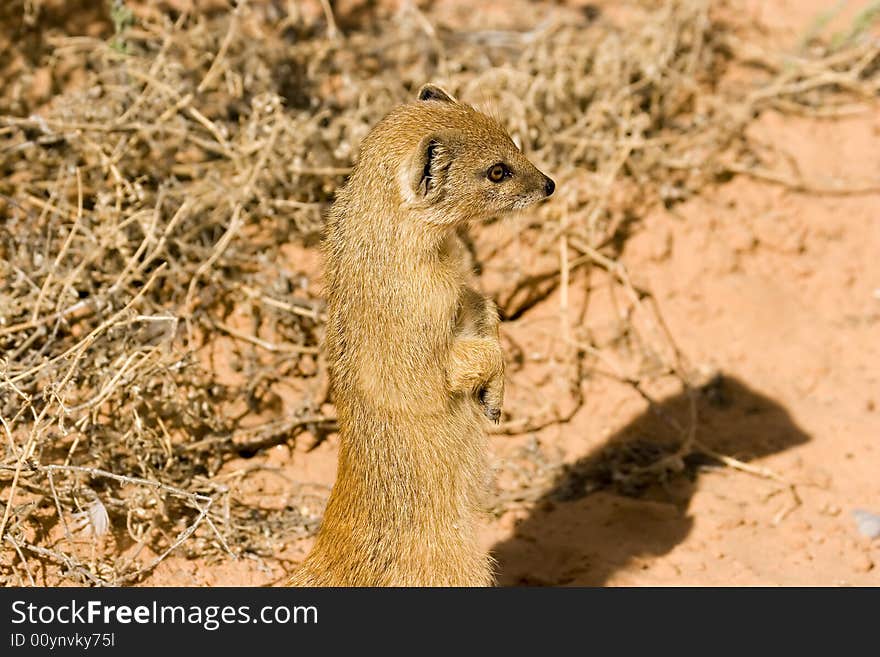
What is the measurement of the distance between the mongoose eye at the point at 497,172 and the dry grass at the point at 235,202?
1411 millimetres

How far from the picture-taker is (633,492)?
530 cm

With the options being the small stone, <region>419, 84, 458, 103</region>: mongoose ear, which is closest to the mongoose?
<region>419, 84, 458, 103</region>: mongoose ear

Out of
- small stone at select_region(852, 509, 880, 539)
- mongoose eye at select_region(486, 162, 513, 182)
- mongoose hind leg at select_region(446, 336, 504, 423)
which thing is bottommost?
small stone at select_region(852, 509, 880, 539)

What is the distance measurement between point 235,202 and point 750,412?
283cm

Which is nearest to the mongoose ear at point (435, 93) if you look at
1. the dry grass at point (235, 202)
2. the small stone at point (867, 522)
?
the dry grass at point (235, 202)

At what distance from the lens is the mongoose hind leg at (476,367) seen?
12.8 feet

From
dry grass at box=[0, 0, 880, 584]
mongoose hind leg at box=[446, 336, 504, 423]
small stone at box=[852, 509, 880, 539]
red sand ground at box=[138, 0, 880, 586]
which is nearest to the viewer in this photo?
mongoose hind leg at box=[446, 336, 504, 423]

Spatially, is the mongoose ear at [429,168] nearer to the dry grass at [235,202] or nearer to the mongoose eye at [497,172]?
the mongoose eye at [497,172]

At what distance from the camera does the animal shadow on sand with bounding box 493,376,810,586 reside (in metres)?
4.88

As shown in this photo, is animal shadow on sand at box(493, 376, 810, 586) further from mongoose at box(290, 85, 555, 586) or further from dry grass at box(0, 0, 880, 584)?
mongoose at box(290, 85, 555, 586)

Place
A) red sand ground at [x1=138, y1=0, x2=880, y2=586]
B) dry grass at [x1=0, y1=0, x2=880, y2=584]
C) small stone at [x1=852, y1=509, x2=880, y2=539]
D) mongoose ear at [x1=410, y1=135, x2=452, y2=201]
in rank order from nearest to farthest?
mongoose ear at [x1=410, y1=135, x2=452, y2=201] < dry grass at [x1=0, y1=0, x2=880, y2=584] < red sand ground at [x1=138, y1=0, x2=880, y2=586] < small stone at [x1=852, y1=509, x2=880, y2=539]

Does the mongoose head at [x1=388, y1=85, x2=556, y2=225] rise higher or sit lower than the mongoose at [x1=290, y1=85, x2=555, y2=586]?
higher

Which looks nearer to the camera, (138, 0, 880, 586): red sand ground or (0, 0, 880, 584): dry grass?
(0, 0, 880, 584): dry grass
